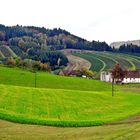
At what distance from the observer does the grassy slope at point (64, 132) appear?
39812mm

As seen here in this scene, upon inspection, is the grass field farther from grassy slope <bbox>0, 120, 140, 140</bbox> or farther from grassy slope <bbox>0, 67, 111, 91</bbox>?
grassy slope <bbox>0, 67, 111, 91</bbox>

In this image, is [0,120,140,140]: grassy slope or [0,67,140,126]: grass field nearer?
[0,120,140,140]: grassy slope

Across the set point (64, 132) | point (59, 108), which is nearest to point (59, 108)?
point (59, 108)

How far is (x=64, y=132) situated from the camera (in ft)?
146

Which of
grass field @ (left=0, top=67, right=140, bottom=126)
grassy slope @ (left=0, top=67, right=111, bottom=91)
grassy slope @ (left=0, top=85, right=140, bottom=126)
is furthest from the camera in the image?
grassy slope @ (left=0, top=67, right=111, bottom=91)

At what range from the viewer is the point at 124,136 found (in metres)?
39.9

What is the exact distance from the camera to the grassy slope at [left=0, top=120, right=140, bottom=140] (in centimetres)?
3981

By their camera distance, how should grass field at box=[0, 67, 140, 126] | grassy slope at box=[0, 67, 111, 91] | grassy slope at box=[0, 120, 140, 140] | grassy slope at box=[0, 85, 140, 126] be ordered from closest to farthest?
grassy slope at box=[0, 120, 140, 140], grass field at box=[0, 67, 140, 126], grassy slope at box=[0, 85, 140, 126], grassy slope at box=[0, 67, 111, 91]

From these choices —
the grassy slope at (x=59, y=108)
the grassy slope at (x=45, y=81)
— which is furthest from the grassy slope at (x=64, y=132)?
the grassy slope at (x=45, y=81)

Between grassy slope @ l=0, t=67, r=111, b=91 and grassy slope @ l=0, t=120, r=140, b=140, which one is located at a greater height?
grassy slope @ l=0, t=67, r=111, b=91

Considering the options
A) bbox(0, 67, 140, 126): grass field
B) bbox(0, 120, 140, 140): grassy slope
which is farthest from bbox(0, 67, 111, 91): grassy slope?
bbox(0, 120, 140, 140): grassy slope

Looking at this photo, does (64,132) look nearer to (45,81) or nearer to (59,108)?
(59,108)

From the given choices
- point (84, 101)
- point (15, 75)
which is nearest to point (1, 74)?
point (15, 75)

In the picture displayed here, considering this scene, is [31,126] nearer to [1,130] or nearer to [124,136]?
[1,130]
